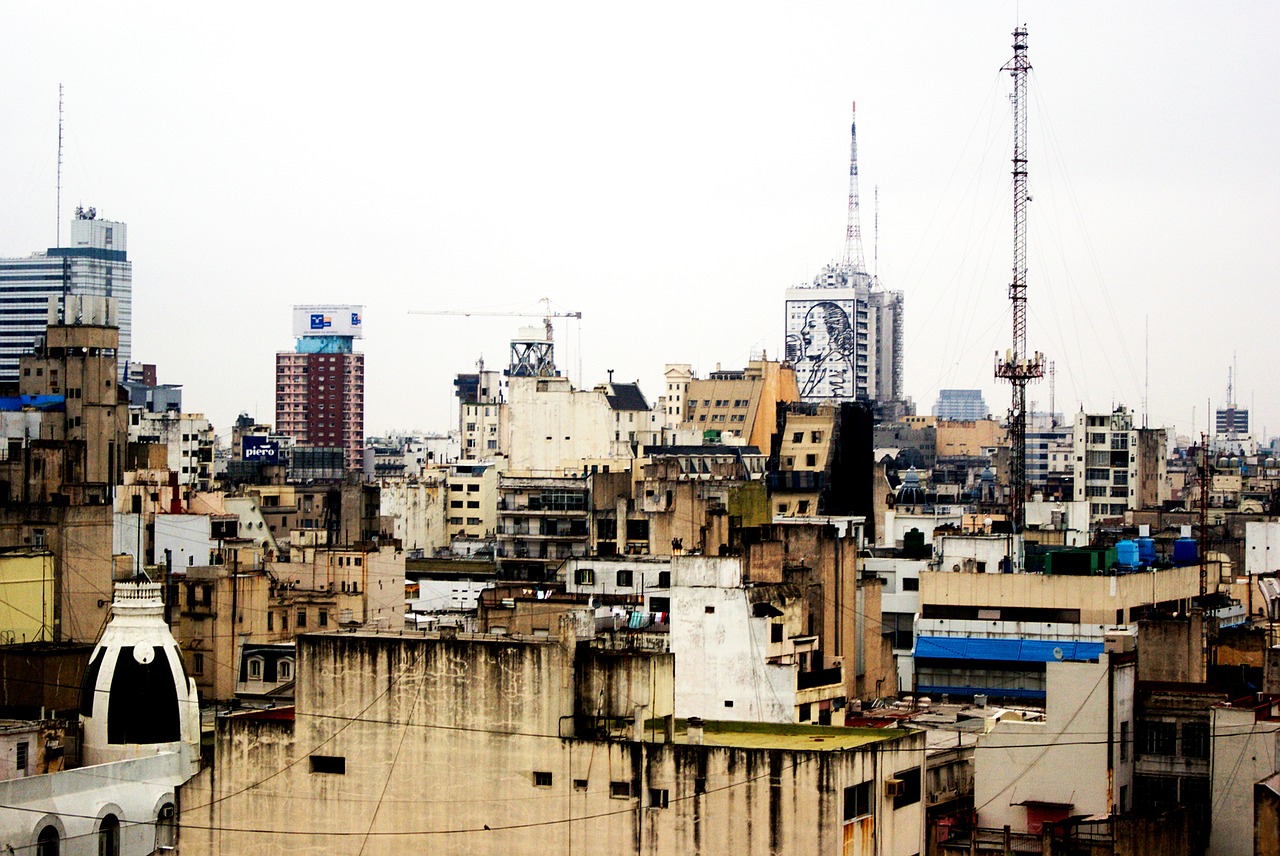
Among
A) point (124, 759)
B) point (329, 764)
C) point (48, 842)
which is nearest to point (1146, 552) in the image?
point (124, 759)

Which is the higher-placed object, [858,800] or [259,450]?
[259,450]

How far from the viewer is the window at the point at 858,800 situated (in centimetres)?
3828

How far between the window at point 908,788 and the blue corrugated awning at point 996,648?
29.4 m

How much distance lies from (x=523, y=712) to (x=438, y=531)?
319 feet

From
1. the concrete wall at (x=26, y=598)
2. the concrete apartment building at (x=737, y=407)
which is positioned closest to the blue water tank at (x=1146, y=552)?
the concrete wall at (x=26, y=598)

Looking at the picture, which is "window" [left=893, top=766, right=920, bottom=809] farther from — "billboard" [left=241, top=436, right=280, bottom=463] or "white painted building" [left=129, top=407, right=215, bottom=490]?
"billboard" [left=241, top=436, right=280, bottom=463]

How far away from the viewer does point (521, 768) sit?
39.4m

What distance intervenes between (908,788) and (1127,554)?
44.7m

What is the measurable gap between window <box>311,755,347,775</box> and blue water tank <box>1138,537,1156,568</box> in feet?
160

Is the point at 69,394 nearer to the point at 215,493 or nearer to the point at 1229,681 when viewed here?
the point at 215,493

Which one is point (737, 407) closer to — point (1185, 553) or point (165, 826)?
point (1185, 553)

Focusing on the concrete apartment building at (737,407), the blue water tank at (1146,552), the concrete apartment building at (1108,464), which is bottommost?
the blue water tank at (1146,552)

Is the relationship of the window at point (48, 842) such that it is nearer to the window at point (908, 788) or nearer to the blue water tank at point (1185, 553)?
the window at point (908, 788)

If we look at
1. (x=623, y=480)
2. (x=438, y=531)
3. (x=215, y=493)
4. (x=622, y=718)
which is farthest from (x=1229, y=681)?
(x=438, y=531)
